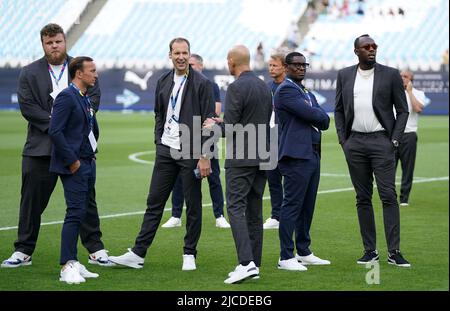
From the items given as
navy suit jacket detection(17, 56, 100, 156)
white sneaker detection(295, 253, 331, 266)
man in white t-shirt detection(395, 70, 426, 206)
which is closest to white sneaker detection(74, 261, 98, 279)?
navy suit jacket detection(17, 56, 100, 156)

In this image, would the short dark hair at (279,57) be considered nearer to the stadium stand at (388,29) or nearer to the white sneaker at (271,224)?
the white sneaker at (271,224)

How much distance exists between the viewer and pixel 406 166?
14.8 metres

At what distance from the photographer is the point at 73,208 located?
8.43m

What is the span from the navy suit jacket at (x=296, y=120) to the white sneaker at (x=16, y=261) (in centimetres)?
252

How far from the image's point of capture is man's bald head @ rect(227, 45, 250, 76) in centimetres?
843

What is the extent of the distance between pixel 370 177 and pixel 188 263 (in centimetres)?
200

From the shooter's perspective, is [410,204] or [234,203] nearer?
[234,203]

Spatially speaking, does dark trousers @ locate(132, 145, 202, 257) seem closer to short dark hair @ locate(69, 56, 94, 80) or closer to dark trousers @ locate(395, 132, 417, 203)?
short dark hair @ locate(69, 56, 94, 80)

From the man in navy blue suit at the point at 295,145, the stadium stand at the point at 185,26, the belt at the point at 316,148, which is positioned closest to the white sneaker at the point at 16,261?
the man in navy blue suit at the point at 295,145

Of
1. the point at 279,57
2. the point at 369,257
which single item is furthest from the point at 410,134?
the point at 369,257

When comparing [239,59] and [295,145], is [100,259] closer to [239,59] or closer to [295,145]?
[295,145]

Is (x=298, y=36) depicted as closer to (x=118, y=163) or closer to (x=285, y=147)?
(x=118, y=163)
